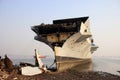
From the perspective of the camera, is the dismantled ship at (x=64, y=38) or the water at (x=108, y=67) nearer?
the dismantled ship at (x=64, y=38)

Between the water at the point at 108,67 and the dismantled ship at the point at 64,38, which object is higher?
the dismantled ship at the point at 64,38

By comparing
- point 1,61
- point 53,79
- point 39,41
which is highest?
point 39,41

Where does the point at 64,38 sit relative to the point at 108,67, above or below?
above

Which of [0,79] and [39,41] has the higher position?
[39,41]

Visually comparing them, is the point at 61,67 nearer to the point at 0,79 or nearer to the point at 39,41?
the point at 39,41

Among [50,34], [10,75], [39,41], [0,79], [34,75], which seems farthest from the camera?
[39,41]

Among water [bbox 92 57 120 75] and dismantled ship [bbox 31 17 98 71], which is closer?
dismantled ship [bbox 31 17 98 71]

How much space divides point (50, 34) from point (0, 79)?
44.0 ft

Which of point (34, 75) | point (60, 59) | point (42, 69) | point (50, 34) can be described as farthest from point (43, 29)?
point (34, 75)

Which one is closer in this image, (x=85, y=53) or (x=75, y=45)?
(x=75, y=45)

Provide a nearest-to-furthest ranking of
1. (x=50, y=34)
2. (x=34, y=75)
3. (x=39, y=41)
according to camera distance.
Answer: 1. (x=34, y=75)
2. (x=50, y=34)
3. (x=39, y=41)

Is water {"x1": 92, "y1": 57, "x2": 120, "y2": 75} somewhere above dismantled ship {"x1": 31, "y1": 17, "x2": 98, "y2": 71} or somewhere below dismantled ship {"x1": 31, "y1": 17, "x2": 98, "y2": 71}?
below

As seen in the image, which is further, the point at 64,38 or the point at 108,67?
the point at 108,67

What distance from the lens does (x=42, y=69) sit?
23578mm
